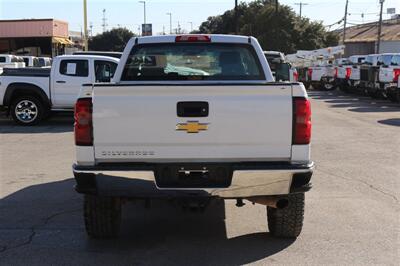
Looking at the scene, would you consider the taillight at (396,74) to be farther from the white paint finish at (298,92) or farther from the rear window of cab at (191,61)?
the white paint finish at (298,92)

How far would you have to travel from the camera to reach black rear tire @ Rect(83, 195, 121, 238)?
5195 mm

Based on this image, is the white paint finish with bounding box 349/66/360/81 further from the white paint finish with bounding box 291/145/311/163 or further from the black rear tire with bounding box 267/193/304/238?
the white paint finish with bounding box 291/145/311/163

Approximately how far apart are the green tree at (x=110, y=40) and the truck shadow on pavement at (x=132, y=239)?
4174 inches

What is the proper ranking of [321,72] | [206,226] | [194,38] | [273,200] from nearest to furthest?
1. [273,200]
2. [206,226]
3. [194,38]
4. [321,72]

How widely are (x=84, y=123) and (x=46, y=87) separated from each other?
10746mm

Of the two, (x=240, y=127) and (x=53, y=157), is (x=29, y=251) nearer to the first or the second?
(x=240, y=127)

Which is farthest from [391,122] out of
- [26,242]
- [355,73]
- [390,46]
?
[390,46]

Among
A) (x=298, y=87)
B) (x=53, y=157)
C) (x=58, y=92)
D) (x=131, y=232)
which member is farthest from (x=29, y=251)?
(x=58, y=92)

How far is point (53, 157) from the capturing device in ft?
33.3

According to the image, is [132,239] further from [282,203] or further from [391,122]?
[391,122]

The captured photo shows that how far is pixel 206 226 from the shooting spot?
5.94 meters

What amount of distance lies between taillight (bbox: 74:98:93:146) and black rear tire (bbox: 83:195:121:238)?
2.20ft

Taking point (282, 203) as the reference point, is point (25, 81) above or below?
above

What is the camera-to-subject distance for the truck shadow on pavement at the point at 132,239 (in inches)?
195
